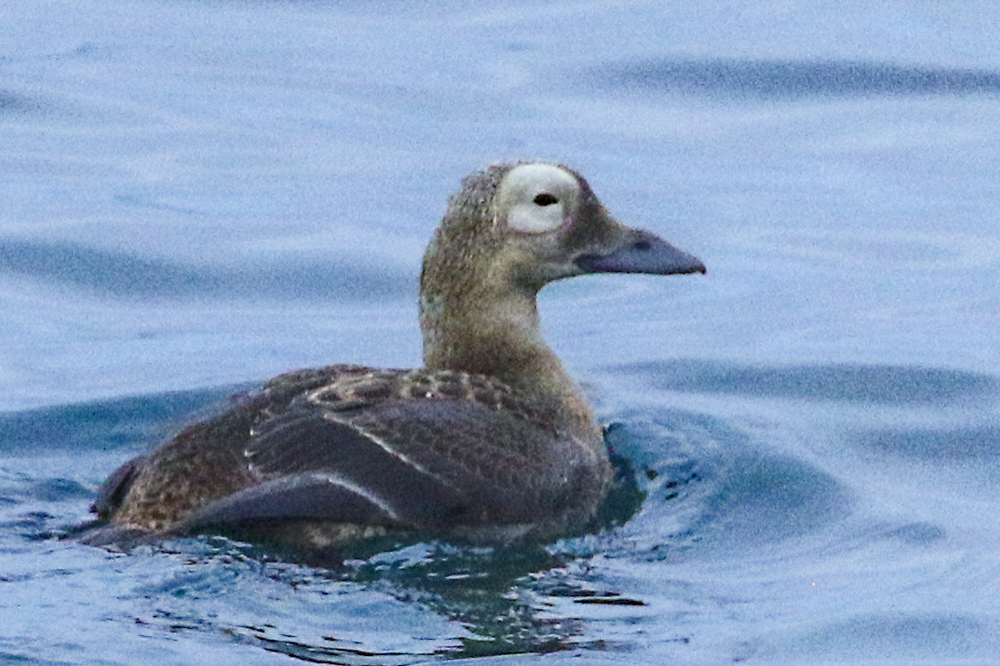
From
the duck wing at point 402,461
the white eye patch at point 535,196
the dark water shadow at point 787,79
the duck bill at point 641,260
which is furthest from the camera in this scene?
the dark water shadow at point 787,79

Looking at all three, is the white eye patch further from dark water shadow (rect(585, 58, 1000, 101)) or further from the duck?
dark water shadow (rect(585, 58, 1000, 101))

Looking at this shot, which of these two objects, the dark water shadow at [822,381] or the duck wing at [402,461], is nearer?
the duck wing at [402,461]

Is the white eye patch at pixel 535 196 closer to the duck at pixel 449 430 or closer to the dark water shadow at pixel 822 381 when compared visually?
the duck at pixel 449 430

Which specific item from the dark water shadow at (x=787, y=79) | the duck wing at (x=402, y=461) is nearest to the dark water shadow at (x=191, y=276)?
the dark water shadow at (x=787, y=79)

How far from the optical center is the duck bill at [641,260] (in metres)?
9.88

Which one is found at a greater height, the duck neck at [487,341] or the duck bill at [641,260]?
the duck bill at [641,260]

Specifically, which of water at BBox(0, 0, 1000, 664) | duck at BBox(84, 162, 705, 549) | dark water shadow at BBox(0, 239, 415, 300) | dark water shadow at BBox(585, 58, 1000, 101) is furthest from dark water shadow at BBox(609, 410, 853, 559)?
dark water shadow at BBox(585, 58, 1000, 101)

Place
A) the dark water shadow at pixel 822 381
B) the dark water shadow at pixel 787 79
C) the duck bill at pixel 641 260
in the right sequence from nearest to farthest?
the duck bill at pixel 641 260
the dark water shadow at pixel 822 381
the dark water shadow at pixel 787 79

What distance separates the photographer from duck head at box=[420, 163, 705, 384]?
9734 mm

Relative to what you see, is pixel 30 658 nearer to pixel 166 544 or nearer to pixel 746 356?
pixel 166 544

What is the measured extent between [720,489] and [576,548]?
1.08m

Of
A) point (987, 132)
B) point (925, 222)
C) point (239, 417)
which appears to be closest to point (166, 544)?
point (239, 417)

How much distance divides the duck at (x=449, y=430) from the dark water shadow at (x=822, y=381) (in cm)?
179

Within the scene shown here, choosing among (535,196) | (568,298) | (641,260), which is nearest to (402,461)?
(535,196)
